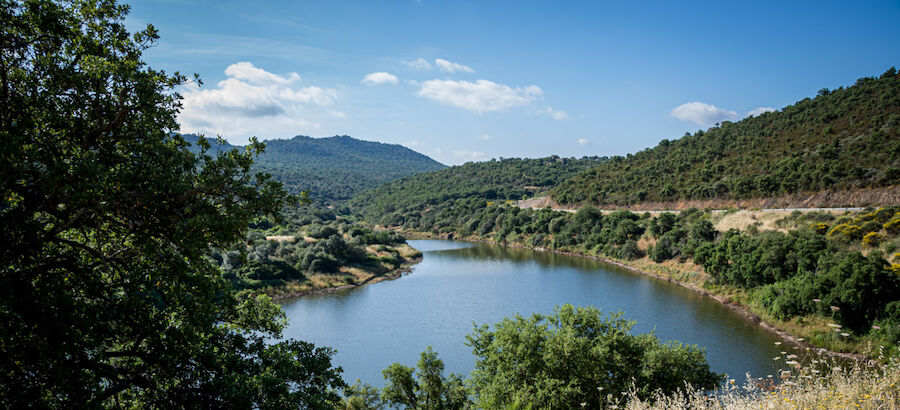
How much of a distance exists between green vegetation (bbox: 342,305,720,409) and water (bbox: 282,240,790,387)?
758 cm

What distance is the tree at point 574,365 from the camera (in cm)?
1377

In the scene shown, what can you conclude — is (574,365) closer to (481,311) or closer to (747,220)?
(481,311)

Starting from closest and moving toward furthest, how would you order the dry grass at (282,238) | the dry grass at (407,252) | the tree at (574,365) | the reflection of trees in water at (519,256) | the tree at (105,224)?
the tree at (105,224) < the tree at (574,365) < the dry grass at (282,238) < the reflection of trees in water at (519,256) < the dry grass at (407,252)

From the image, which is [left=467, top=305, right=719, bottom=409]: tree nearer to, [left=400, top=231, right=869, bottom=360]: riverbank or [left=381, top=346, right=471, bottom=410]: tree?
[left=381, top=346, right=471, bottom=410]: tree

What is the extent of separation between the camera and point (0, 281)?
5191 millimetres

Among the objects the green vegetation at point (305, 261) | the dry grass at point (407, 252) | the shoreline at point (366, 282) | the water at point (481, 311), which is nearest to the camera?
the water at point (481, 311)

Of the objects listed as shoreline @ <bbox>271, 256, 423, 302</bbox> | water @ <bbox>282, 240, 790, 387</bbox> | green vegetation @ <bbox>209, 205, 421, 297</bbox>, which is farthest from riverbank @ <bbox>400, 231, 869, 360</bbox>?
green vegetation @ <bbox>209, 205, 421, 297</bbox>

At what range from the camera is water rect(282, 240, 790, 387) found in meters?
26.0

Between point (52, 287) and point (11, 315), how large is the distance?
63cm

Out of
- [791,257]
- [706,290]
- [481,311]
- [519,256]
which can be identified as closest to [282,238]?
[481,311]

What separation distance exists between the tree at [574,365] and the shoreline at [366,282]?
28.7m

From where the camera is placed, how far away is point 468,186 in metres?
117

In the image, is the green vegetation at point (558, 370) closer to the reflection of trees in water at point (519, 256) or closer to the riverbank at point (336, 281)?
the riverbank at point (336, 281)

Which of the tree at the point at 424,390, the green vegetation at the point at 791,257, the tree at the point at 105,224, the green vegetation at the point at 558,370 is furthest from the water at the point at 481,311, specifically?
the tree at the point at 105,224
